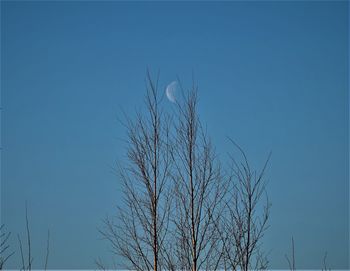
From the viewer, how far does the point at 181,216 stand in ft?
18.5

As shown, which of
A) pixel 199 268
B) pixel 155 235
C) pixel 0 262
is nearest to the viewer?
pixel 0 262

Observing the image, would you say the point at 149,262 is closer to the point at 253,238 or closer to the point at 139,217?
Answer: the point at 139,217

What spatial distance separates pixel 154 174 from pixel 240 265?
7.06 ft

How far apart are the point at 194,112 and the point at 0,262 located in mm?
3141

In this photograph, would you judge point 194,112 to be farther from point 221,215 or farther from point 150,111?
point 221,215

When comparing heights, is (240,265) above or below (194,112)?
below

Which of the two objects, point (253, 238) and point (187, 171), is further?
point (187, 171)

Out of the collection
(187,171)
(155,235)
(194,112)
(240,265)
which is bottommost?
(240,265)

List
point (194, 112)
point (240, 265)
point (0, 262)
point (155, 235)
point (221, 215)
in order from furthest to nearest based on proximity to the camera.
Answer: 1. point (194, 112)
2. point (155, 235)
3. point (221, 215)
4. point (0, 262)
5. point (240, 265)

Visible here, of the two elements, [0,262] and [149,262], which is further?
[149,262]

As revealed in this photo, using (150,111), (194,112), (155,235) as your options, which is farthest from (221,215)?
(150,111)

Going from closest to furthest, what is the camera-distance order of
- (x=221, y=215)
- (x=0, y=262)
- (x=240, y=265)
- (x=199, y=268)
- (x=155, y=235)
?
(x=240, y=265) → (x=0, y=262) → (x=221, y=215) → (x=199, y=268) → (x=155, y=235)

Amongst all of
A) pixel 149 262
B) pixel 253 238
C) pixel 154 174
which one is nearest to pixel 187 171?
pixel 154 174

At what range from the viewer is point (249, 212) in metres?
4.31
